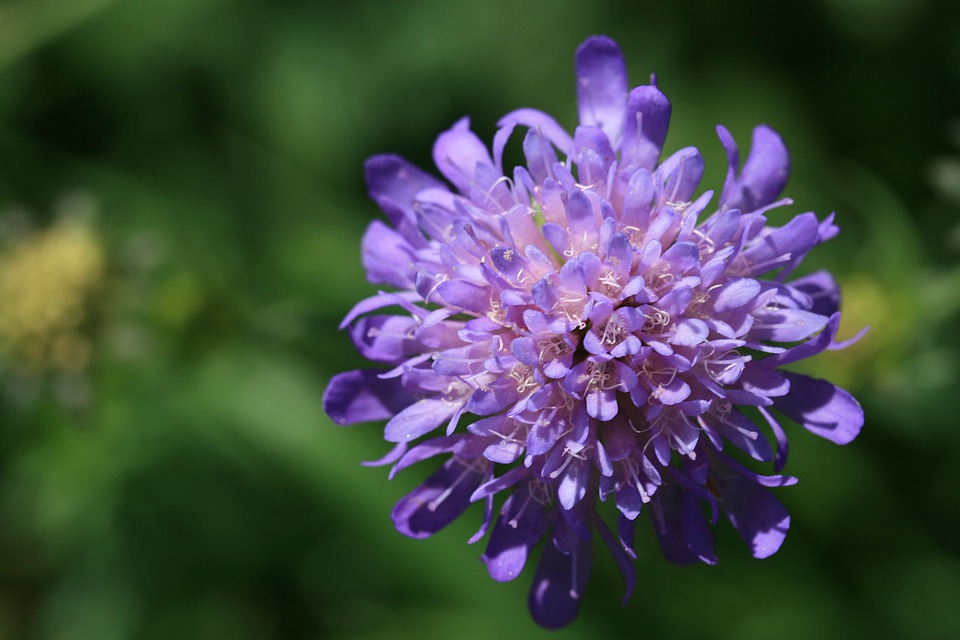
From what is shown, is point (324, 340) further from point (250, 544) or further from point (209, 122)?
point (209, 122)

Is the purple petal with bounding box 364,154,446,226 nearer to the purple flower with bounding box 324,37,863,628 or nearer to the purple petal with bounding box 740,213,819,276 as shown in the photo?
the purple flower with bounding box 324,37,863,628

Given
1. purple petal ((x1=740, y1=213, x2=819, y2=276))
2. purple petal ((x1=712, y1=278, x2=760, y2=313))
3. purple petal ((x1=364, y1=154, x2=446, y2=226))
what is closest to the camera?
purple petal ((x1=712, y1=278, x2=760, y2=313))

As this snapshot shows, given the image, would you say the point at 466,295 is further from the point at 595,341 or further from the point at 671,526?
the point at 671,526

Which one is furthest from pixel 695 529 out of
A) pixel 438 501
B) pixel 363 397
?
pixel 363 397

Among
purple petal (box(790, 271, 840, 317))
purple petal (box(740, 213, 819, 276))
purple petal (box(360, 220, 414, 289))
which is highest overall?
purple petal (box(360, 220, 414, 289))

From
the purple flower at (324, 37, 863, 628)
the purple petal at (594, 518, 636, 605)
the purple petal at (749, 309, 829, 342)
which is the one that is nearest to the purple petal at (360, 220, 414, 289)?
the purple flower at (324, 37, 863, 628)

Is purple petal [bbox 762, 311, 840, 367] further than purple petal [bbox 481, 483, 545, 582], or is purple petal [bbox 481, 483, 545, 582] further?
purple petal [bbox 481, 483, 545, 582]

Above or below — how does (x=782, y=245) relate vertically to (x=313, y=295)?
below

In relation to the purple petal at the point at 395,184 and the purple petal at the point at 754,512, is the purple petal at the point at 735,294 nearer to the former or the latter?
the purple petal at the point at 754,512
